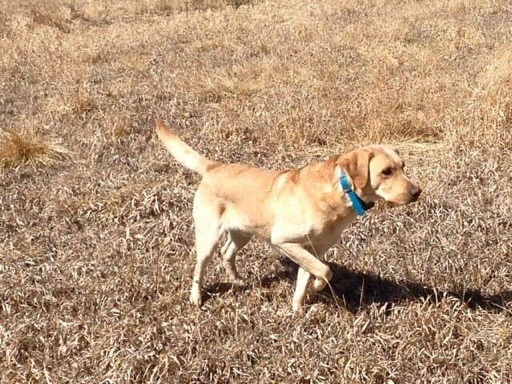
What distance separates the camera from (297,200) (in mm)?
3283

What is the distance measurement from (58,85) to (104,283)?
4.60 metres

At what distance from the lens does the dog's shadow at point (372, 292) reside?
11.6ft

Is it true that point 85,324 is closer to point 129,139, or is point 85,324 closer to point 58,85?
point 129,139

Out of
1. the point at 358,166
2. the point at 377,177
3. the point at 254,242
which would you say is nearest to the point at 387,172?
the point at 377,177

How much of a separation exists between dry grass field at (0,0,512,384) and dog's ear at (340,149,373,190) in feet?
2.33

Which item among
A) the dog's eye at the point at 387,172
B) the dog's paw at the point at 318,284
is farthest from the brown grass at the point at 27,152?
the dog's eye at the point at 387,172

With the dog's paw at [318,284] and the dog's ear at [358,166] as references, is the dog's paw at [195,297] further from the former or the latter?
the dog's ear at [358,166]

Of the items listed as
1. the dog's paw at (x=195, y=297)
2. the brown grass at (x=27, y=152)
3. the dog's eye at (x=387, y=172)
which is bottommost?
the dog's paw at (x=195, y=297)

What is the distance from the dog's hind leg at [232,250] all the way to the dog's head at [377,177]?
3.11 feet

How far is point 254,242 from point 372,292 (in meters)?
1.04

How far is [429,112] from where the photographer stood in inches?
241

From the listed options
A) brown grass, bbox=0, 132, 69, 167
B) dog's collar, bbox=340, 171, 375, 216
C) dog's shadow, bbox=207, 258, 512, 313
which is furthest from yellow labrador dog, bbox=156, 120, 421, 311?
brown grass, bbox=0, 132, 69, 167

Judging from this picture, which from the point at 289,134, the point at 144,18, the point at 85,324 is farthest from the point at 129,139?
the point at 144,18

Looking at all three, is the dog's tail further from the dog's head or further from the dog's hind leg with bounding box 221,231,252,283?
the dog's head
